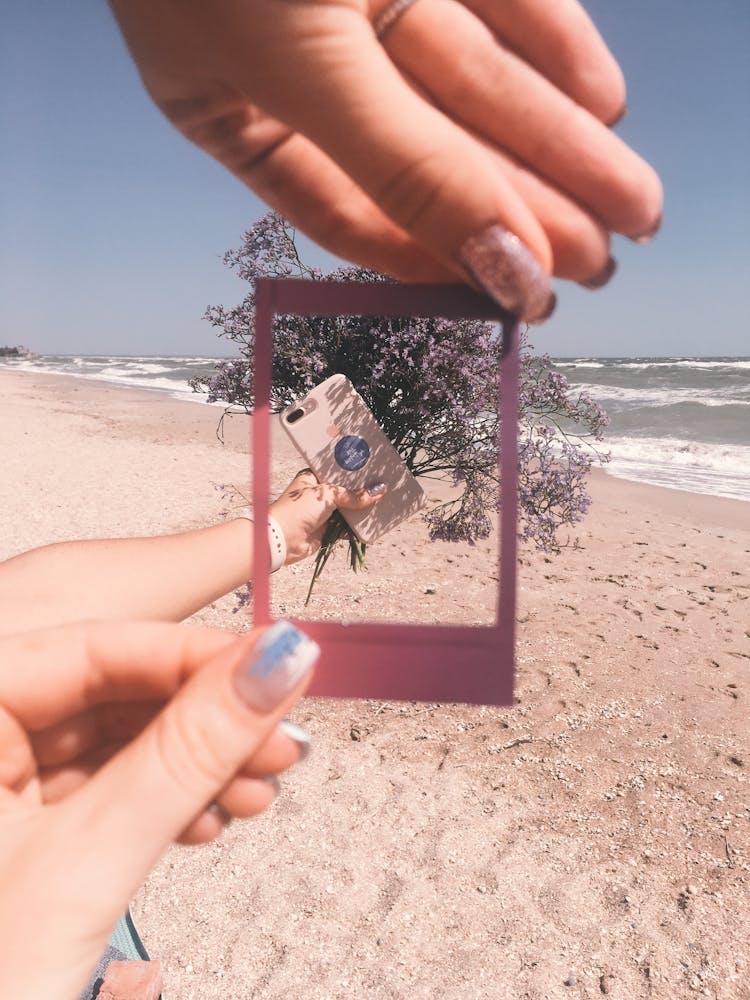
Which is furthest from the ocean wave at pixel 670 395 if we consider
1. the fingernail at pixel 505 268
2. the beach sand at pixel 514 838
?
the fingernail at pixel 505 268

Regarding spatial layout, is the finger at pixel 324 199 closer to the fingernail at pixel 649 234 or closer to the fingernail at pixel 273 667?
the fingernail at pixel 649 234

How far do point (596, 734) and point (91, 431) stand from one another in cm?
979

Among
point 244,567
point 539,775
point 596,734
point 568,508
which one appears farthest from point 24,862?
point 596,734

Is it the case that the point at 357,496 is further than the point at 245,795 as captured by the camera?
Yes

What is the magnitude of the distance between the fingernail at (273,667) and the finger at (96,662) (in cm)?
8

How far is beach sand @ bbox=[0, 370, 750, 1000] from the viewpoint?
2.26 m

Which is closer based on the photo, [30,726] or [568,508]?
[30,726]

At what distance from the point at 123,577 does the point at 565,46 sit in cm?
91

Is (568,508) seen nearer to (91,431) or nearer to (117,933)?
(117,933)

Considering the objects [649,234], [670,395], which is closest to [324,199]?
[649,234]

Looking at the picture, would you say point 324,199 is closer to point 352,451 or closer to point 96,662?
point 352,451

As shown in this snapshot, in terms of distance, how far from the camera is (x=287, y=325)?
129 cm

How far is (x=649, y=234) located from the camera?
2.23ft

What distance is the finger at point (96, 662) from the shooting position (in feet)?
2.48
